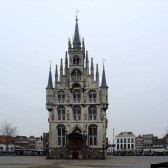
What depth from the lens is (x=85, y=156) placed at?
7925 cm

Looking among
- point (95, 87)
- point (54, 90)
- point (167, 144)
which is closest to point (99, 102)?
point (95, 87)

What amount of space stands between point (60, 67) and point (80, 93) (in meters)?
6.73

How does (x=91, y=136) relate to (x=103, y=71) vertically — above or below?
below

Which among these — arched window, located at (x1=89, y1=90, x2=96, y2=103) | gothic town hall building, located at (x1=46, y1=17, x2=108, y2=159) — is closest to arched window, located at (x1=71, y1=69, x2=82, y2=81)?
gothic town hall building, located at (x1=46, y1=17, x2=108, y2=159)

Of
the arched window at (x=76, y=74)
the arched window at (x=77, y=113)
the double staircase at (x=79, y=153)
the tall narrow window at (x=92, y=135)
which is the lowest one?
the double staircase at (x=79, y=153)

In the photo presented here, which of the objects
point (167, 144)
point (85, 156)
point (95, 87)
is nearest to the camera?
point (85, 156)

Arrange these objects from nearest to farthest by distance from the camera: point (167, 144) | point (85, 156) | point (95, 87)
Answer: point (85, 156) → point (95, 87) → point (167, 144)

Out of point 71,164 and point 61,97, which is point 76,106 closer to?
point 61,97

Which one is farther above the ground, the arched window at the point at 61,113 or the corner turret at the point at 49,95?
the corner turret at the point at 49,95

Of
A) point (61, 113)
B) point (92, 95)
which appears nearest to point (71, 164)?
point (61, 113)

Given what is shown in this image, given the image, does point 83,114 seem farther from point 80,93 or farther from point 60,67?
point 60,67

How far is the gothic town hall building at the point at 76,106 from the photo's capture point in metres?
82.1

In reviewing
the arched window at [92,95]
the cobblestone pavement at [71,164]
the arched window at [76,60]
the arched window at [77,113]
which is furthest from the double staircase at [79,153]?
the arched window at [76,60]

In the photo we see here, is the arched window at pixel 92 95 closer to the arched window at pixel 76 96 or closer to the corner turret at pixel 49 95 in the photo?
the arched window at pixel 76 96
